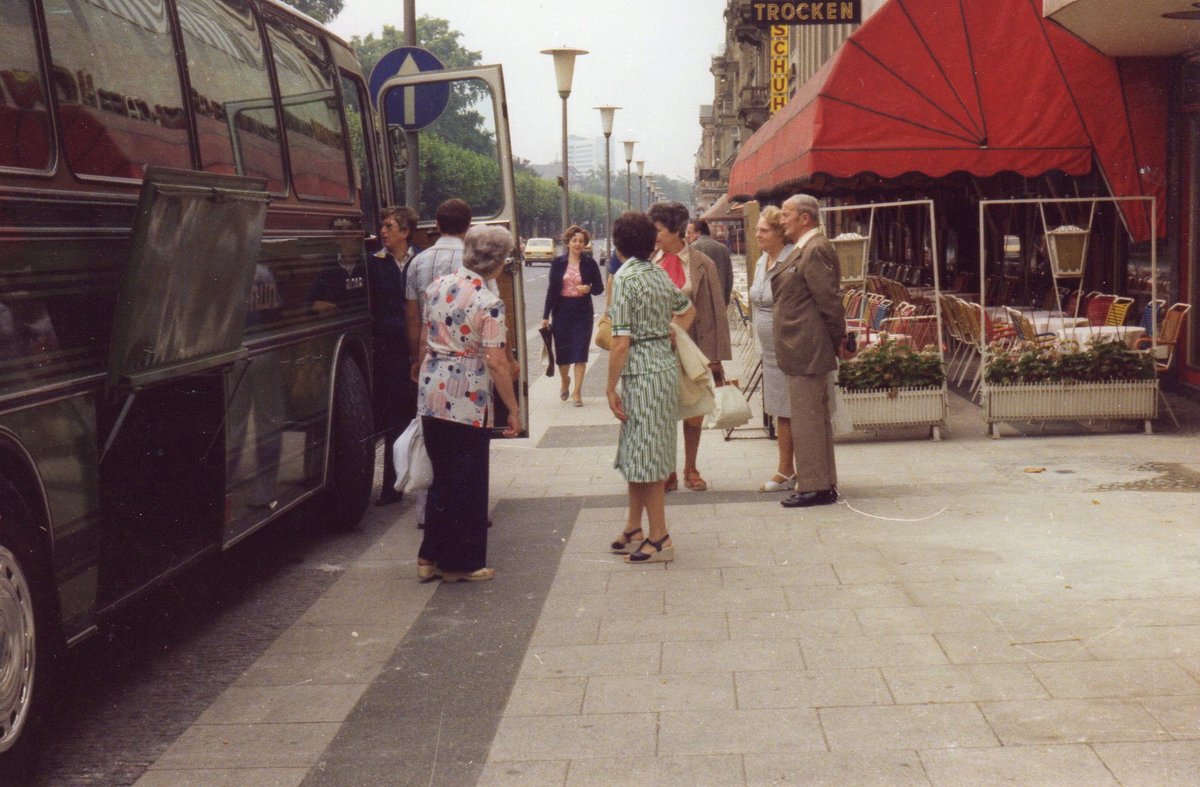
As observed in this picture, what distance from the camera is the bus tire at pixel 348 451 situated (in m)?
8.15

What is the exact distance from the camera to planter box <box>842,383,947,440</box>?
10.8 metres

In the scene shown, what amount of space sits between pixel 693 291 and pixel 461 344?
3.00m

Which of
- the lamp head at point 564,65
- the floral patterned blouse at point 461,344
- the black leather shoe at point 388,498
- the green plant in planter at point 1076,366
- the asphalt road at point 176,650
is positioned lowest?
the black leather shoe at point 388,498

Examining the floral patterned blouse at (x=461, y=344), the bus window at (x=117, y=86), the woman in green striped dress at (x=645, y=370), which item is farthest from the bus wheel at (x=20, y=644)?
the woman in green striped dress at (x=645, y=370)

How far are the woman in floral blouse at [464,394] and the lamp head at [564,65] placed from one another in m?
17.0

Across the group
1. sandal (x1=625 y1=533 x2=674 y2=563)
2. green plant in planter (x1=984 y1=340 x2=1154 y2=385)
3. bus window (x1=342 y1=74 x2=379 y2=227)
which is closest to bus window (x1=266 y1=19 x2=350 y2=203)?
bus window (x1=342 y1=74 x2=379 y2=227)

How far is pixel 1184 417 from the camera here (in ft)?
37.3

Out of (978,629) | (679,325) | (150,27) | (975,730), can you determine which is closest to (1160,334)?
(679,325)

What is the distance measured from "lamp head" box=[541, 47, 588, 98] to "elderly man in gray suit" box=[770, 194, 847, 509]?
15510 millimetres

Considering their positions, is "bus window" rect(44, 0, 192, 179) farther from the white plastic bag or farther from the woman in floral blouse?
the white plastic bag

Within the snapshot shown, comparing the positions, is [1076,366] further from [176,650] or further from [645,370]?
[176,650]

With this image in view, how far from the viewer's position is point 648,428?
7.09 metres

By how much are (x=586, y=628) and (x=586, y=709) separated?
1071mm

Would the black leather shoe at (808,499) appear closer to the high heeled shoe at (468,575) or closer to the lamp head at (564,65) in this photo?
the high heeled shoe at (468,575)
